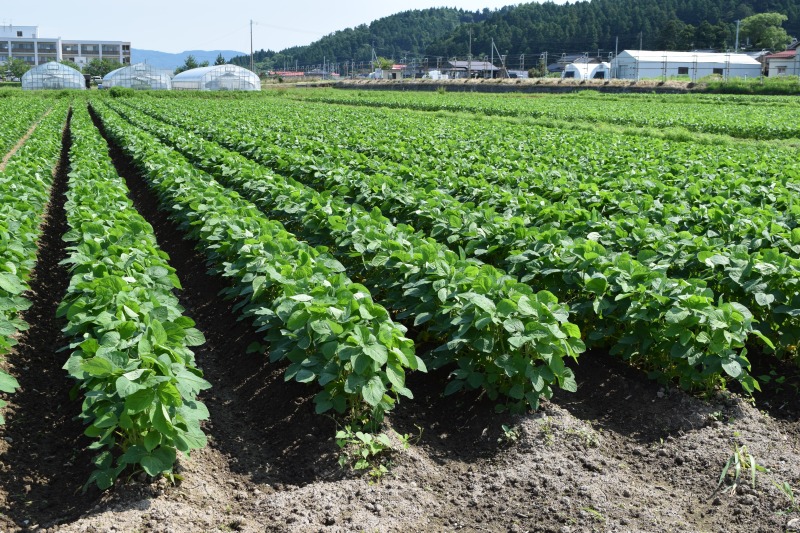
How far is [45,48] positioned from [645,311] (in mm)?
166526

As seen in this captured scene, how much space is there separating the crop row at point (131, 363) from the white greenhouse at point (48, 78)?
7420cm

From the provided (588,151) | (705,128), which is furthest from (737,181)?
(705,128)

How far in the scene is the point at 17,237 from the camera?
23.3 ft

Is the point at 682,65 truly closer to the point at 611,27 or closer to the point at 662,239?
the point at 611,27

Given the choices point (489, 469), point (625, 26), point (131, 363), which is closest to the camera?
point (131, 363)

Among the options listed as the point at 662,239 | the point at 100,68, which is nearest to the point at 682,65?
the point at 662,239

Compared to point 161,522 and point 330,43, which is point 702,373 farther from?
point 330,43

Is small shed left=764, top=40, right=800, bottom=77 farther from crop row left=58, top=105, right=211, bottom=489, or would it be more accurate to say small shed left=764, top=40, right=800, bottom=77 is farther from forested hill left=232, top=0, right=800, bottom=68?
crop row left=58, top=105, right=211, bottom=489

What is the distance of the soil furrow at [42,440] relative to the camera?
3955mm

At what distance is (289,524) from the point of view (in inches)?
146

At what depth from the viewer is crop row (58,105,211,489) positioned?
3.72 m

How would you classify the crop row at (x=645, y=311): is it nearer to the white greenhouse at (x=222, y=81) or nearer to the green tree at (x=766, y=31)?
the white greenhouse at (x=222, y=81)

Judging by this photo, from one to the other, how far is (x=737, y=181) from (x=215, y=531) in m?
8.75

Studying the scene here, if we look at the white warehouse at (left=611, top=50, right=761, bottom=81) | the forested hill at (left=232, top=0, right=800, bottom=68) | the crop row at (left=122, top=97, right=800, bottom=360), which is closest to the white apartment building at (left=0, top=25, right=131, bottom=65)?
the forested hill at (left=232, top=0, right=800, bottom=68)
